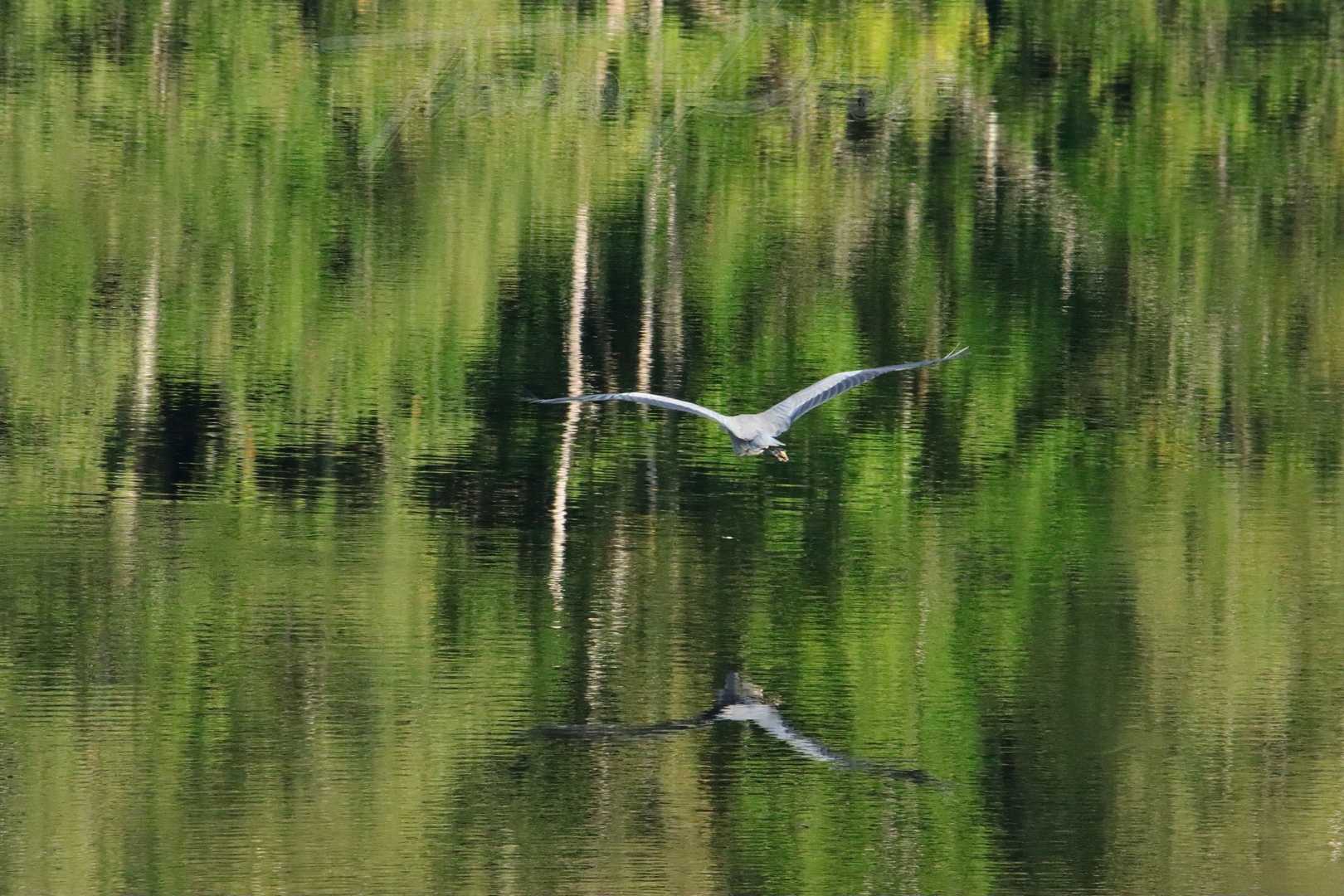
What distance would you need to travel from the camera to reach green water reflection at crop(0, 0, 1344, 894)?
11.8 m

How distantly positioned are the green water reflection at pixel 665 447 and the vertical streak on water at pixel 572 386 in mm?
54

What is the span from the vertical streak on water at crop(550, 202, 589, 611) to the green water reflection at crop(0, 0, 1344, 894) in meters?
0.05

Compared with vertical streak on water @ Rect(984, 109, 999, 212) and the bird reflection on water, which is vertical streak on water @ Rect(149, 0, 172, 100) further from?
the bird reflection on water

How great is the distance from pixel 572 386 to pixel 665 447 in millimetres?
1692

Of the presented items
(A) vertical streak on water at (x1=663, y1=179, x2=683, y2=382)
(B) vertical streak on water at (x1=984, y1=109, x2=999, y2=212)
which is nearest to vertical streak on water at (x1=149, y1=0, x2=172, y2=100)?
(A) vertical streak on water at (x1=663, y1=179, x2=683, y2=382)

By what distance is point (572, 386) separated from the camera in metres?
17.9

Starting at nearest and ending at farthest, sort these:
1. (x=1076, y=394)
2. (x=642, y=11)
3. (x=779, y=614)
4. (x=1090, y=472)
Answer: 1. (x=779, y=614)
2. (x=1090, y=472)
3. (x=1076, y=394)
4. (x=642, y=11)

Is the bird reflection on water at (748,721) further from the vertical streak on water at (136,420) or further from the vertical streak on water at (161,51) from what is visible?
the vertical streak on water at (161,51)

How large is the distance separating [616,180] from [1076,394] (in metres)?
5.14

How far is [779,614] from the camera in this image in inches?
542

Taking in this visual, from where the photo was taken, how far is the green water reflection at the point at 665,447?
1179cm

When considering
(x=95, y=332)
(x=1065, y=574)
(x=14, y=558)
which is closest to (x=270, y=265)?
(x=95, y=332)

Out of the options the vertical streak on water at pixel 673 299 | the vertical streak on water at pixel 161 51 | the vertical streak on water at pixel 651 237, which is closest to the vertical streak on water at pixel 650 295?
the vertical streak on water at pixel 651 237

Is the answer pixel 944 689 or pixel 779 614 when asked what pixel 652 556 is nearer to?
pixel 779 614
